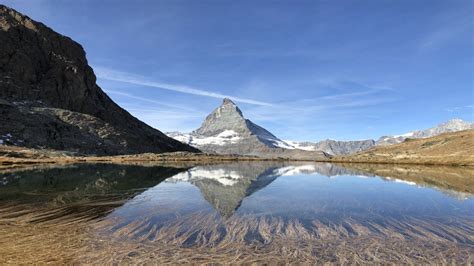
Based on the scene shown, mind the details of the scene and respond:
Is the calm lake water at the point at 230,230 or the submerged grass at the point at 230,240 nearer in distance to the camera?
the submerged grass at the point at 230,240

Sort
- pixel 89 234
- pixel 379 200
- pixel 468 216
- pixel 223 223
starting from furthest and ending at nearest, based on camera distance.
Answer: pixel 379 200
pixel 468 216
pixel 223 223
pixel 89 234

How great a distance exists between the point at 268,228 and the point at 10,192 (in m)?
32.4

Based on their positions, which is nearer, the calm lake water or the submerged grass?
the submerged grass

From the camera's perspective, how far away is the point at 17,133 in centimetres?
19138

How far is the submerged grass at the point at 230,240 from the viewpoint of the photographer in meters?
15.0

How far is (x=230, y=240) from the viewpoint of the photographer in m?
18.0

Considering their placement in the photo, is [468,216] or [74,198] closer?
[468,216]

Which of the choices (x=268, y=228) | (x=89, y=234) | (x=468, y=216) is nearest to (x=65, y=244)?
(x=89, y=234)

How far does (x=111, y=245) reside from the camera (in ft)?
55.0

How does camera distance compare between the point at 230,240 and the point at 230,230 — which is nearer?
the point at 230,240

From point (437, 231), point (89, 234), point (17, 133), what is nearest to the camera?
point (89, 234)

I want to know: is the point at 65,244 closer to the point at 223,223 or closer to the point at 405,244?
the point at 223,223

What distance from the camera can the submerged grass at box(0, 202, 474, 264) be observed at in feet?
49.4

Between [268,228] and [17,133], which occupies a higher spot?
[17,133]
